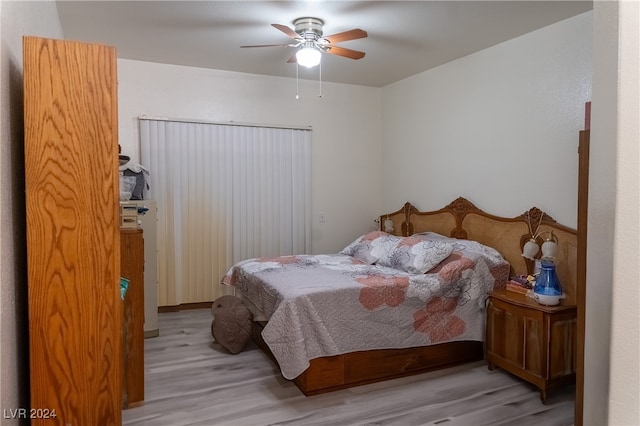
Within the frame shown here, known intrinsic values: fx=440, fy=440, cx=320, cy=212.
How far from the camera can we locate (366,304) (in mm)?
3045

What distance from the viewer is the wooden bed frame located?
293 centimetres

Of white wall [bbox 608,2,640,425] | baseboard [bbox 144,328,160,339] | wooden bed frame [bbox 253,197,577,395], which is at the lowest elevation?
baseboard [bbox 144,328,160,339]

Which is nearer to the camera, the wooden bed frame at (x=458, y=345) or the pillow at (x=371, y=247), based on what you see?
the wooden bed frame at (x=458, y=345)

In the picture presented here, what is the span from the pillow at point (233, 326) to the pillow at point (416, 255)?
1.28 metres

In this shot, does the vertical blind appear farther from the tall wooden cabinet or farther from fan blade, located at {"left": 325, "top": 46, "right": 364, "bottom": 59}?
the tall wooden cabinet

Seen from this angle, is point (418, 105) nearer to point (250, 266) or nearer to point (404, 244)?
point (404, 244)

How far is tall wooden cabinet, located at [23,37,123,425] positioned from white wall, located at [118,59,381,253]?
10.2 ft

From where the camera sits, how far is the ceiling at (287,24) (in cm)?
305

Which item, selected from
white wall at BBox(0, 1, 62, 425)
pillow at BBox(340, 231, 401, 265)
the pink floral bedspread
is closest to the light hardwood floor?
the pink floral bedspread

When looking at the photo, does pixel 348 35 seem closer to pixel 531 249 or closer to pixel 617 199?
pixel 531 249

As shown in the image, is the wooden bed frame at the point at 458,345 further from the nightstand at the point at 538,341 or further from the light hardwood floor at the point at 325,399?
the nightstand at the point at 538,341

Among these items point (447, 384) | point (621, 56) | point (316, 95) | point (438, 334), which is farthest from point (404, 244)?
point (621, 56)

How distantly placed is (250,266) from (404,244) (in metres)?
1.38

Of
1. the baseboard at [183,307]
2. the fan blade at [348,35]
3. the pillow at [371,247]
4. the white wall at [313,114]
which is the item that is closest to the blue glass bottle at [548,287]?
the pillow at [371,247]
